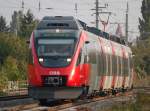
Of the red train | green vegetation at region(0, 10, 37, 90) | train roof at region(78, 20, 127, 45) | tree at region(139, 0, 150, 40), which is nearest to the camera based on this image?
the red train

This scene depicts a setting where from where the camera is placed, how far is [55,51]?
95.2 feet

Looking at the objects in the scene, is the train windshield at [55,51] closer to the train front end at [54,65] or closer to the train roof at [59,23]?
the train front end at [54,65]

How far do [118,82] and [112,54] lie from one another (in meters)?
4.20

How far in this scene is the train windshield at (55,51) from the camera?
28.8m

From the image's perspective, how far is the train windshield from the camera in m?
28.8

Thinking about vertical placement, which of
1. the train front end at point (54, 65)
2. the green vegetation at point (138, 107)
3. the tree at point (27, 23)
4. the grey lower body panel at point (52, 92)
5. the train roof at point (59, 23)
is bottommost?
the green vegetation at point (138, 107)

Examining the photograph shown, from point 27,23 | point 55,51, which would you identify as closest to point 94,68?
point 55,51

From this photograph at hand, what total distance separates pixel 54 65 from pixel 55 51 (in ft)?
2.20

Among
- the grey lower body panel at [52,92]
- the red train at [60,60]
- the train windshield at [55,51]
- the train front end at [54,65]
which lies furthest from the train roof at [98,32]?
the grey lower body panel at [52,92]

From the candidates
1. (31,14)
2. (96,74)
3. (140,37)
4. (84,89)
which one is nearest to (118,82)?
(96,74)

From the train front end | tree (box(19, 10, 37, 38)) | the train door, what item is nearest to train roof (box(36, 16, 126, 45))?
the train front end

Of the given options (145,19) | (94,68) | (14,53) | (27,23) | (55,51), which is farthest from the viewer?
(145,19)

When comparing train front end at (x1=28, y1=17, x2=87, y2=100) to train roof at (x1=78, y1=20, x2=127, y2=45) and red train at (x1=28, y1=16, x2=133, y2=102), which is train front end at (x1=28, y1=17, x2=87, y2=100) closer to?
red train at (x1=28, y1=16, x2=133, y2=102)

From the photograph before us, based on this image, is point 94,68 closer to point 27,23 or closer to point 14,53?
point 14,53
